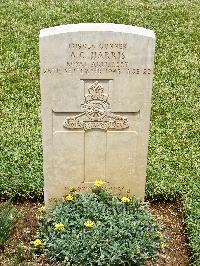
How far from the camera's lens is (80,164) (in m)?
4.68

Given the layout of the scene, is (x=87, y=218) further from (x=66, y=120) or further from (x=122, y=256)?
(x=66, y=120)

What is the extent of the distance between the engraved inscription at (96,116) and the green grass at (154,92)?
3.54 ft

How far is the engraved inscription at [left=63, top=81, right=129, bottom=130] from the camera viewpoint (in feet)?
14.2

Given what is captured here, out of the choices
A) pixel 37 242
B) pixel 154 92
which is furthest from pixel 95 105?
pixel 154 92

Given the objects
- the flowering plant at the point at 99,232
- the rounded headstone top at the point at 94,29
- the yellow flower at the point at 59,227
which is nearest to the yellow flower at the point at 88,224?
the flowering plant at the point at 99,232

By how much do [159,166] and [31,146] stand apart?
1.36m

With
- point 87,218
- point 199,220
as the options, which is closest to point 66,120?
point 87,218

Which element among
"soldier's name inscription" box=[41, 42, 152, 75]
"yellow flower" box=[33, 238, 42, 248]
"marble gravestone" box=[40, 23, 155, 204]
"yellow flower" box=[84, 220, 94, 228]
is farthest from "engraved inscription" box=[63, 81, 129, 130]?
"yellow flower" box=[33, 238, 42, 248]

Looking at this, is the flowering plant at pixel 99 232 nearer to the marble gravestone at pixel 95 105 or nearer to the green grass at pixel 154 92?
the marble gravestone at pixel 95 105

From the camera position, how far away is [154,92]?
24.1 ft

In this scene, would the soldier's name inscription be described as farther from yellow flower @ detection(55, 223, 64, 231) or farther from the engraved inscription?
yellow flower @ detection(55, 223, 64, 231)

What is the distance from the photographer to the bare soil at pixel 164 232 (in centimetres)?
446

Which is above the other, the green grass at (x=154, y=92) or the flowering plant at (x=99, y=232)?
the green grass at (x=154, y=92)

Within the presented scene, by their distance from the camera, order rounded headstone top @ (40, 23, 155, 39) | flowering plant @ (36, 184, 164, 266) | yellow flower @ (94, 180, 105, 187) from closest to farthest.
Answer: rounded headstone top @ (40, 23, 155, 39)
flowering plant @ (36, 184, 164, 266)
yellow flower @ (94, 180, 105, 187)
